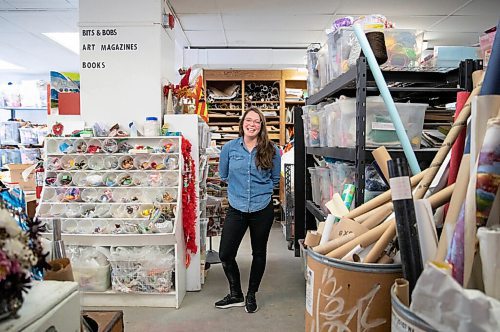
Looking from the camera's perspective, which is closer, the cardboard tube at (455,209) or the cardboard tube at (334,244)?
the cardboard tube at (455,209)

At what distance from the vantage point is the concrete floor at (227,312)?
2.78m

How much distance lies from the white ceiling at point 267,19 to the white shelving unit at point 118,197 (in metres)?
1.63

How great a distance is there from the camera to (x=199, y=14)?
4.23 metres

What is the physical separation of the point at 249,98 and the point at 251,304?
15.6ft

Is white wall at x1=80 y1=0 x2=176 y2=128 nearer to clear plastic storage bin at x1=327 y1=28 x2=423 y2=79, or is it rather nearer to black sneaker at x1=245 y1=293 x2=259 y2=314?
black sneaker at x1=245 y1=293 x2=259 y2=314

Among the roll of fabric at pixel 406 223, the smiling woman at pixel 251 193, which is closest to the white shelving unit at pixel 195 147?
the smiling woman at pixel 251 193

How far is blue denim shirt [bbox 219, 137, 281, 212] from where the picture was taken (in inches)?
116

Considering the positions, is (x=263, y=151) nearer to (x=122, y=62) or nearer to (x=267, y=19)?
(x=122, y=62)

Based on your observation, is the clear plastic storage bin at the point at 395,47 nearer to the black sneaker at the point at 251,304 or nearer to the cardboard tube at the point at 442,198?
the cardboard tube at the point at 442,198

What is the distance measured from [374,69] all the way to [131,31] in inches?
92.3

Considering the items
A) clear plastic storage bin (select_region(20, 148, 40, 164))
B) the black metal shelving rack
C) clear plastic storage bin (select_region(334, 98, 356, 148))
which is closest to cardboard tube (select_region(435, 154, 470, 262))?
the black metal shelving rack

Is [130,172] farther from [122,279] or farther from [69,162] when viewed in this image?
[122,279]

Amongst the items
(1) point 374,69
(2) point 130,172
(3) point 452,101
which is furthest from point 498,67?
(2) point 130,172

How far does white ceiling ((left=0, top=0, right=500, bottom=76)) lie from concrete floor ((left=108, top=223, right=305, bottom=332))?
106 inches
